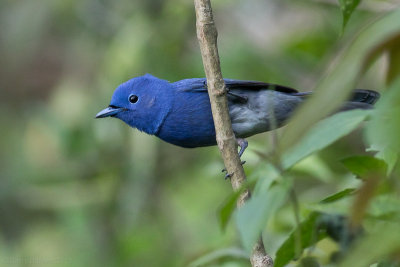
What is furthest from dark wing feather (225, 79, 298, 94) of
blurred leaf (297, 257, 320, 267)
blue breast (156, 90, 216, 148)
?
blurred leaf (297, 257, 320, 267)

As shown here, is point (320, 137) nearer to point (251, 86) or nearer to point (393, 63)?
point (393, 63)

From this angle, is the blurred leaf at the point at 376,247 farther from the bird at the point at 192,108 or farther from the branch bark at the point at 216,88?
the bird at the point at 192,108

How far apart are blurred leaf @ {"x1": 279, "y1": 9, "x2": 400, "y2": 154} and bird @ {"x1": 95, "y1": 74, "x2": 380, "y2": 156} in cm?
259

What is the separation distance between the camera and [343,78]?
84cm

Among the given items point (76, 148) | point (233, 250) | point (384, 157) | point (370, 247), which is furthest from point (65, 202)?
point (370, 247)

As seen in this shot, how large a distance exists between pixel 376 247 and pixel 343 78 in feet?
0.72

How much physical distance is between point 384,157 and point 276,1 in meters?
4.79

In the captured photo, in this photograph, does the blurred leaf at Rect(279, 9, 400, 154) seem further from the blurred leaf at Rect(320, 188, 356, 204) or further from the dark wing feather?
the dark wing feather

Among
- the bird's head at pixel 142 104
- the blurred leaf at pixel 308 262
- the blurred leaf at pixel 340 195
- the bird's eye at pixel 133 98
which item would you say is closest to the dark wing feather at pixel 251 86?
the bird's head at pixel 142 104

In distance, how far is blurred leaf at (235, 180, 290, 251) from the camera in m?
0.93

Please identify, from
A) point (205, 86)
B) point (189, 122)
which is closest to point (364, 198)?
point (189, 122)

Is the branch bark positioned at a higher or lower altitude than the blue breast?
higher

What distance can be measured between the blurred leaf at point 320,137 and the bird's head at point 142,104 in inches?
104

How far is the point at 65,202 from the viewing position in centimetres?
538
